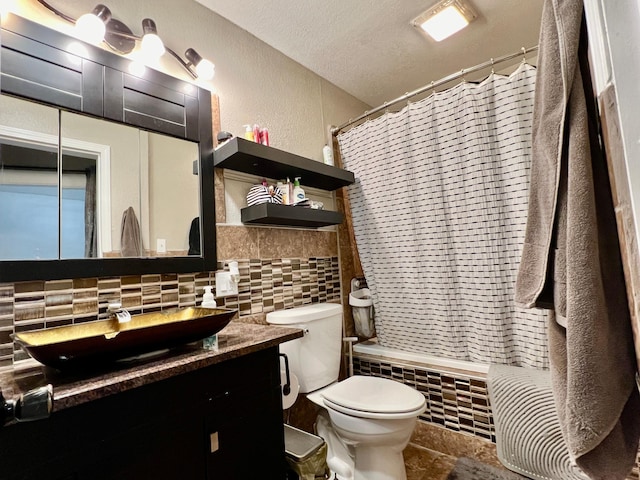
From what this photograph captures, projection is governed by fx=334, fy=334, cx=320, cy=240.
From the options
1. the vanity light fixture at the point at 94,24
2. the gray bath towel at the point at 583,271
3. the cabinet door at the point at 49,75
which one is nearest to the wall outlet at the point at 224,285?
the cabinet door at the point at 49,75

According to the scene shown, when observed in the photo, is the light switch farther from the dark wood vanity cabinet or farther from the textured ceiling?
the textured ceiling

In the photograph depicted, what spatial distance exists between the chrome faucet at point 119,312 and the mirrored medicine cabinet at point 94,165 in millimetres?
123

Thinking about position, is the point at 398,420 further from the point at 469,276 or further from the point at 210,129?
the point at 210,129

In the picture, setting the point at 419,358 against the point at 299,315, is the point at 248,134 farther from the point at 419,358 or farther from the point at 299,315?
the point at 419,358

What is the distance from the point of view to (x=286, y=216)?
166 centimetres

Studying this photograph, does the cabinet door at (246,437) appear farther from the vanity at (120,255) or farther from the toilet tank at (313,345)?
the toilet tank at (313,345)

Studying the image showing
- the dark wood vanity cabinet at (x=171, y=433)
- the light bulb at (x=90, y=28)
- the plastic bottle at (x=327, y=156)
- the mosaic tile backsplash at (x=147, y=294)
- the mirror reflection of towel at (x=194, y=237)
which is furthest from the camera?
the plastic bottle at (x=327, y=156)

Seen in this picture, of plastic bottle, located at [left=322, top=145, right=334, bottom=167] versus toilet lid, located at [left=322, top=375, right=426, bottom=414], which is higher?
plastic bottle, located at [left=322, top=145, right=334, bottom=167]

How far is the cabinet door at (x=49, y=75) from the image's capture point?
3.53ft

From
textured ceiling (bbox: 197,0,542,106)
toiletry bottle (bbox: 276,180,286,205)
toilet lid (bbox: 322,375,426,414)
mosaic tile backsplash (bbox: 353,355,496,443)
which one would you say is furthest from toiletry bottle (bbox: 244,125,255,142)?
mosaic tile backsplash (bbox: 353,355,496,443)

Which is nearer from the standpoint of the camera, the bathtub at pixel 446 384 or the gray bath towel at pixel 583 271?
the gray bath towel at pixel 583 271

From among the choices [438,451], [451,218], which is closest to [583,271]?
[451,218]

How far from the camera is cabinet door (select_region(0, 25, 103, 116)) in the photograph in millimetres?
1076

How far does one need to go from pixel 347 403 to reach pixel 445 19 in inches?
78.5
